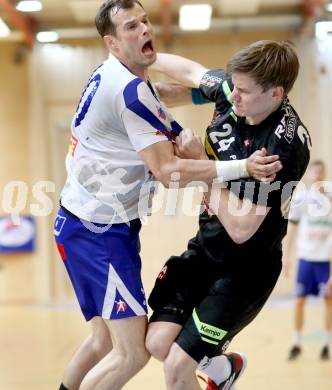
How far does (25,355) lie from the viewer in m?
7.23

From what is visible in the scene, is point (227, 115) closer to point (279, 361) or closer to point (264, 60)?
point (264, 60)

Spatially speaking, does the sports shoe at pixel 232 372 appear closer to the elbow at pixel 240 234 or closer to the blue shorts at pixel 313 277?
the elbow at pixel 240 234

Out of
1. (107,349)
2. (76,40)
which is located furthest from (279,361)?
(76,40)

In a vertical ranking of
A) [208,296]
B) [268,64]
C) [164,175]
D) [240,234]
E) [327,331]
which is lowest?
[327,331]

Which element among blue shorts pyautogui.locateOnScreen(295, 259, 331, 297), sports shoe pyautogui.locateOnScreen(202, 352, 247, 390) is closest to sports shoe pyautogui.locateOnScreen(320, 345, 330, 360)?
blue shorts pyautogui.locateOnScreen(295, 259, 331, 297)

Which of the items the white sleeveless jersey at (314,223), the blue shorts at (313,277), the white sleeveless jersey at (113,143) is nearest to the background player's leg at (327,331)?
the blue shorts at (313,277)

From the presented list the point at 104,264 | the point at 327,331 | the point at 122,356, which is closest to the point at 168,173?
the point at 104,264

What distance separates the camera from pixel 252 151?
3600 millimetres

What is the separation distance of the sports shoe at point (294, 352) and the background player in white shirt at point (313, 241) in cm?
42

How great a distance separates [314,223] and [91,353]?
14.7 ft

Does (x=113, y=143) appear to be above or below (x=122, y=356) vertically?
above

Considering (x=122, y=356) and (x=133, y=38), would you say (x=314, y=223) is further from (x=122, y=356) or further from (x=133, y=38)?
(x=133, y=38)

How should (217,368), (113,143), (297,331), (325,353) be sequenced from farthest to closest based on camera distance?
(297,331) < (325,353) < (217,368) < (113,143)

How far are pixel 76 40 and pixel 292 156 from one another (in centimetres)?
908
